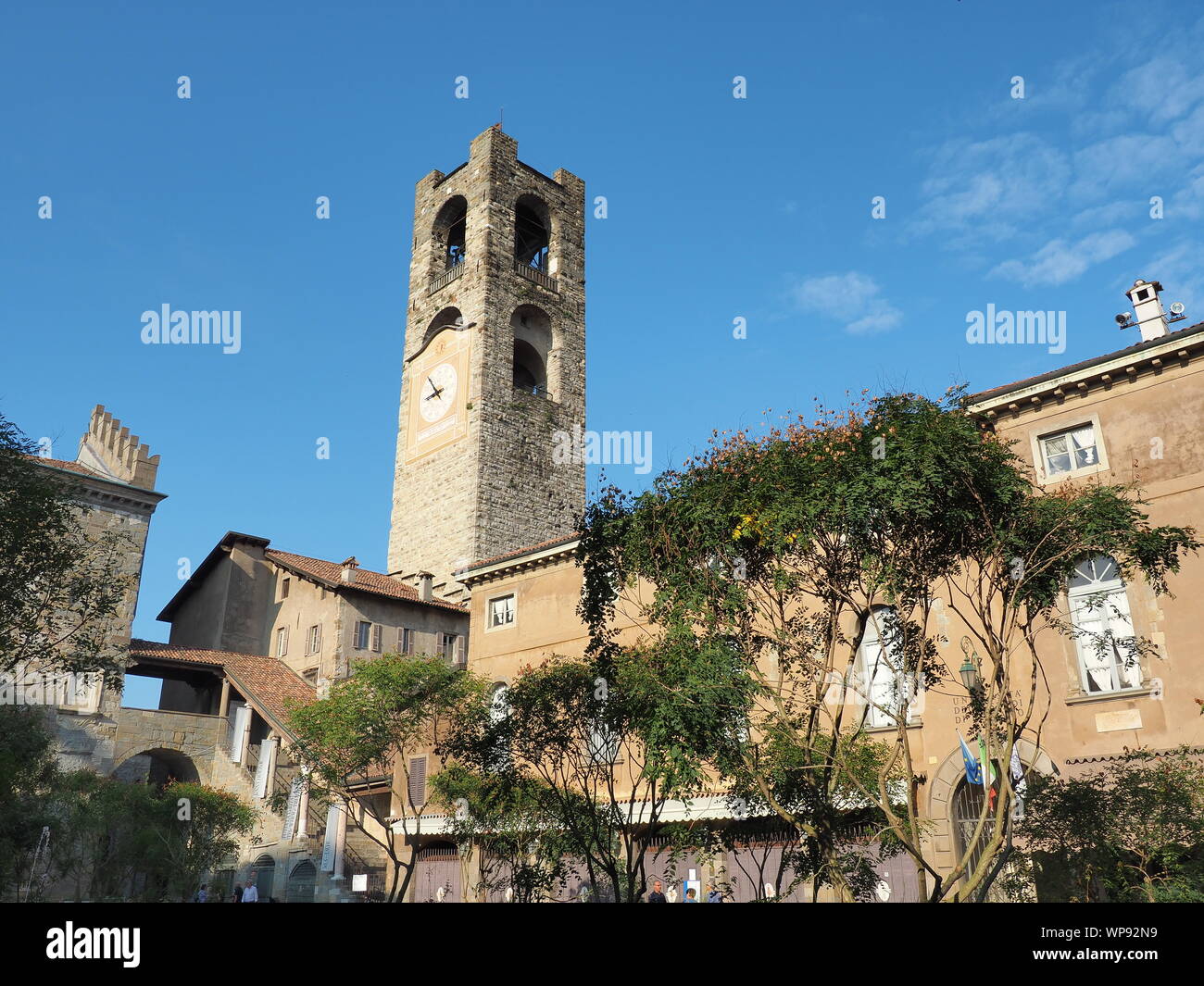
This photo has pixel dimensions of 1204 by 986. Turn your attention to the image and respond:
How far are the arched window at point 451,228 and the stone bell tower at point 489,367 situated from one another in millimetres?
74

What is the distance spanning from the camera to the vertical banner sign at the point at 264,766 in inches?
1369

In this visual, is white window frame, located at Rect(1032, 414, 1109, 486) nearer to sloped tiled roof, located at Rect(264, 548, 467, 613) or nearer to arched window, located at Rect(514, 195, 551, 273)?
sloped tiled roof, located at Rect(264, 548, 467, 613)

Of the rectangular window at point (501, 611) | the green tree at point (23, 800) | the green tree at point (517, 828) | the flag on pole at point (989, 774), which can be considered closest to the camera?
the flag on pole at point (989, 774)

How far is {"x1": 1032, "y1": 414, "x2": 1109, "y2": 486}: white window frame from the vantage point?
68.1ft

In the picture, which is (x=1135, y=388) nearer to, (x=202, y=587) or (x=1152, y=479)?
(x=1152, y=479)

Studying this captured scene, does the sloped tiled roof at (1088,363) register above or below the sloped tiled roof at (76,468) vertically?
below

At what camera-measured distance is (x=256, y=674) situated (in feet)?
129

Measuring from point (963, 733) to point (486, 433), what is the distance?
1195 inches

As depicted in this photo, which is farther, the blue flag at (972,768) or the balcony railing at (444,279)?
the balcony railing at (444,279)

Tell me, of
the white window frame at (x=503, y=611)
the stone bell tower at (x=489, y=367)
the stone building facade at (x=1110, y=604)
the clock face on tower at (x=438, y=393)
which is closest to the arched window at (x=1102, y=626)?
the stone building facade at (x=1110, y=604)

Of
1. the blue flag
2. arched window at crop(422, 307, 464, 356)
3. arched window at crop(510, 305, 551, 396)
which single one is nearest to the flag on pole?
the blue flag

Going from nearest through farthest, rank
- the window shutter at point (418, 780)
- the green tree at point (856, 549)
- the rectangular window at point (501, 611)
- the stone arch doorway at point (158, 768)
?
the green tree at point (856, 549) → the rectangular window at point (501, 611) → the window shutter at point (418, 780) → the stone arch doorway at point (158, 768)

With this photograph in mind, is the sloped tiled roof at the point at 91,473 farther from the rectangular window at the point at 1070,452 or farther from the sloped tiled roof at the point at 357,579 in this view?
the rectangular window at the point at 1070,452
